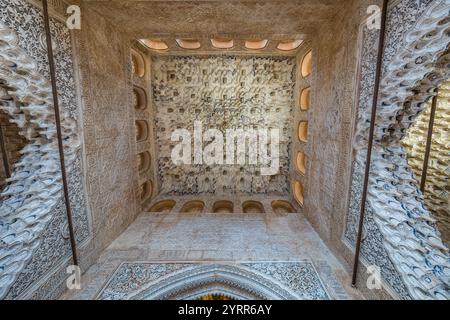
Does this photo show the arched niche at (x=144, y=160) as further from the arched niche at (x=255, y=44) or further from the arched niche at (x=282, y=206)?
the arched niche at (x=255, y=44)

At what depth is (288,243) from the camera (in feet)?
13.2

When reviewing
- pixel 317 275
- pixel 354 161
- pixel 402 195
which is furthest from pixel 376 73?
pixel 317 275

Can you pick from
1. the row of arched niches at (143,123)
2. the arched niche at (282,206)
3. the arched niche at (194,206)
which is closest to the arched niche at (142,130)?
the row of arched niches at (143,123)

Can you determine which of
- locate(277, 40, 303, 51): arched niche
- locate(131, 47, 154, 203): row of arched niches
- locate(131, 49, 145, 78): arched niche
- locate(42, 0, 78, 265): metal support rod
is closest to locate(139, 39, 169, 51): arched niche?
locate(131, 47, 154, 203): row of arched niches

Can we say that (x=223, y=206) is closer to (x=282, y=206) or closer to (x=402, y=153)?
(x=282, y=206)

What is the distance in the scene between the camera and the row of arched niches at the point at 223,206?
6.27 meters

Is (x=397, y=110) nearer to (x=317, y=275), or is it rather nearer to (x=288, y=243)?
(x=317, y=275)

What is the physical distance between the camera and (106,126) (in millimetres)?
3775

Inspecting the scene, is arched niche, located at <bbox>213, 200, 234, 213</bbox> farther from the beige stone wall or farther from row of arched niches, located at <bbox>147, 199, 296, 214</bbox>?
the beige stone wall

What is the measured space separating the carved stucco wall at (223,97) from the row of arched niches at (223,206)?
0.77 m

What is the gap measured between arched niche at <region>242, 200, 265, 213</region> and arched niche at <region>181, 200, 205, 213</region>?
1333mm

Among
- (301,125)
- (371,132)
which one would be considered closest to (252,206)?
(301,125)

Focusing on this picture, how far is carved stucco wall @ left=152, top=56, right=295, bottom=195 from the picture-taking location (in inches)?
247

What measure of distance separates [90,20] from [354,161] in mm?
4692
